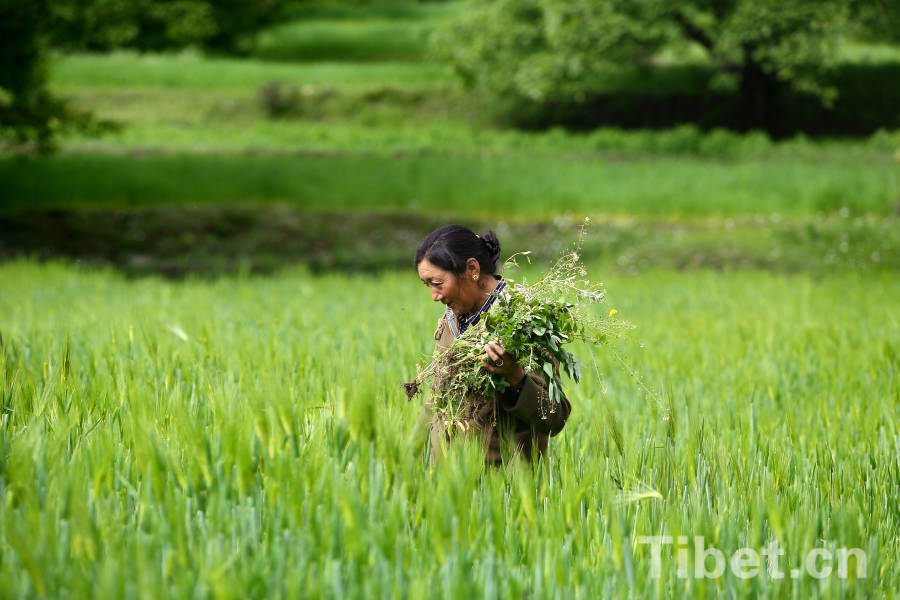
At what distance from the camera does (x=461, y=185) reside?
15336 millimetres

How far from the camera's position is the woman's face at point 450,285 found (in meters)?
2.72

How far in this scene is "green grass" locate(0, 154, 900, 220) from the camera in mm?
14117

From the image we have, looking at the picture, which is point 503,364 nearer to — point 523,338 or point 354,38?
point 523,338

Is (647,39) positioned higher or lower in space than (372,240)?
higher

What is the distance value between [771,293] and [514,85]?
15.8 meters

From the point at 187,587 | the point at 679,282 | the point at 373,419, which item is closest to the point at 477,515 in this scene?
the point at 373,419

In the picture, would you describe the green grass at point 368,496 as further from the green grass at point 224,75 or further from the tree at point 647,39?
the green grass at point 224,75

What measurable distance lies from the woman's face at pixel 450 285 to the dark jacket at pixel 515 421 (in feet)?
0.43

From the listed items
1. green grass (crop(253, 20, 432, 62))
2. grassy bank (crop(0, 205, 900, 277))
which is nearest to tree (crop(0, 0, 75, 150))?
grassy bank (crop(0, 205, 900, 277))

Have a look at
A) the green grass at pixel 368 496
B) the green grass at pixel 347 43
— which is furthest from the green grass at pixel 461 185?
the green grass at pixel 347 43

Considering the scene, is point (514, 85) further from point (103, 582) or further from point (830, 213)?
point (103, 582)

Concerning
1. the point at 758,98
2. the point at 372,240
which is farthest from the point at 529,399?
the point at 758,98

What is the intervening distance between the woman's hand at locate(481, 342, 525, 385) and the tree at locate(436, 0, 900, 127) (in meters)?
19.1

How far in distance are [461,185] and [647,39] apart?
8538mm
